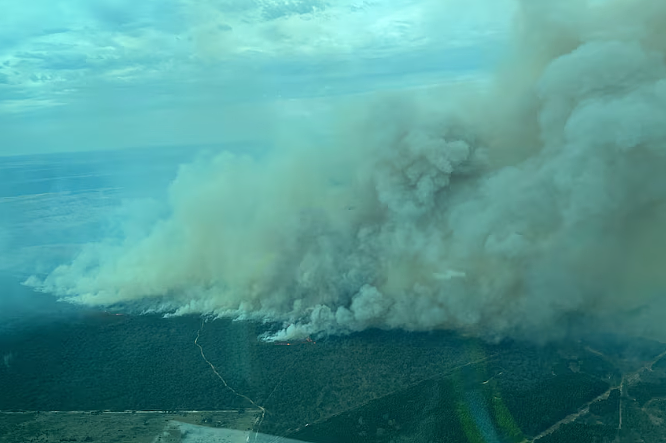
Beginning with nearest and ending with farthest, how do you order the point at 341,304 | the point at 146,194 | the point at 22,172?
the point at 341,304 → the point at 146,194 → the point at 22,172

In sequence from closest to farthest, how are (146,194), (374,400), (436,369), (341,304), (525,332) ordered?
1. (374,400)
2. (436,369)
3. (525,332)
4. (341,304)
5. (146,194)

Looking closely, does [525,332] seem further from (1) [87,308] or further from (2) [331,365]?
(1) [87,308]

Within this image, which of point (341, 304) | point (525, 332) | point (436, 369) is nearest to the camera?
point (436, 369)

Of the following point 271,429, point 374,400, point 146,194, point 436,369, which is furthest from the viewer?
point 146,194

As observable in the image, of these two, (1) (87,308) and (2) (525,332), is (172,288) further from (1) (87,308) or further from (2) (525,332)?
(2) (525,332)

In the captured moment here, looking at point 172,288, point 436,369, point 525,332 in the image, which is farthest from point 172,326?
point 525,332

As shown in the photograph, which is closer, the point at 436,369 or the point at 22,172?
the point at 436,369

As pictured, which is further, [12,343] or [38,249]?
[38,249]

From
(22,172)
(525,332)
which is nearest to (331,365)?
(525,332)
